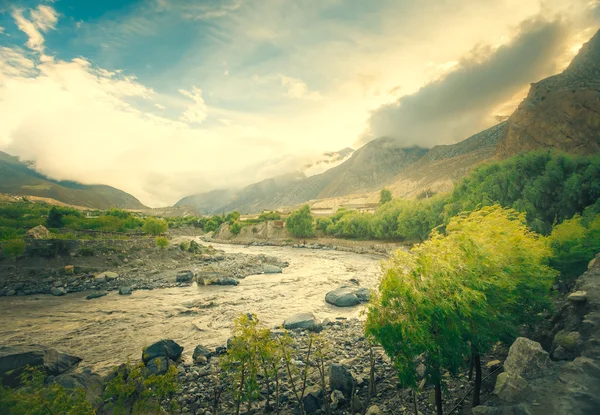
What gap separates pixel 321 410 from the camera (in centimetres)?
1254

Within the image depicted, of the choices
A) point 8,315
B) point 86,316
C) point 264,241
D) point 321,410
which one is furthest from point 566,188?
point 264,241

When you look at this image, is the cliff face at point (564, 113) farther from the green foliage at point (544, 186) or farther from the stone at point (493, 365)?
the stone at point (493, 365)

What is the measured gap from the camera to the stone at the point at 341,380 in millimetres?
13773

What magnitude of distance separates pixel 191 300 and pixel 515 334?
32073 mm

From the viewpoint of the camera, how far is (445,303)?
10.0 meters

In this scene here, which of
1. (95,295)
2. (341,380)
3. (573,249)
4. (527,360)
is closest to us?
(527,360)

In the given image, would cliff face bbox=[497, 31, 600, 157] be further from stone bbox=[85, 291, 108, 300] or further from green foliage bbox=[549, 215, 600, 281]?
stone bbox=[85, 291, 108, 300]

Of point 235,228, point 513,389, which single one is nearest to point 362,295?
point 513,389

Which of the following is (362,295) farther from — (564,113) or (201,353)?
(564,113)

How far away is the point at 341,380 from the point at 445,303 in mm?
7671

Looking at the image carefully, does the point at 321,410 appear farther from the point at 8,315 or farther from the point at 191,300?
the point at 8,315

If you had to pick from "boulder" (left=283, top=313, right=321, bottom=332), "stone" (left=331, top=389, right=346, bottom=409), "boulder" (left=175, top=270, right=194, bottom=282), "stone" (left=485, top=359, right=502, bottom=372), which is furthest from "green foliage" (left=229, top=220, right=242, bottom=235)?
"stone" (left=485, top=359, right=502, bottom=372)

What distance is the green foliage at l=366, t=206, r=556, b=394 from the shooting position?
10.1 m

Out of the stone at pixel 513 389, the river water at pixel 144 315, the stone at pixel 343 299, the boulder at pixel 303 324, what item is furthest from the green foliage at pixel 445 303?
the stone at pixel 343 299
